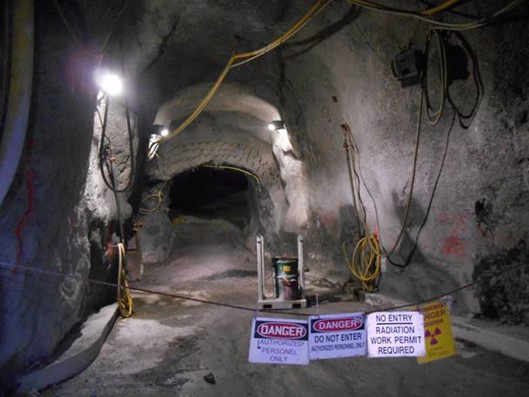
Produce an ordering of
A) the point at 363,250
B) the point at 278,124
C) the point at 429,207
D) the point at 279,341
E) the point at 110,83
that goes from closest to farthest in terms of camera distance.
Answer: the point at 279,341 → the point at 429,207 → the point at 110,83 → the point at 363,250 → the point at 278,124

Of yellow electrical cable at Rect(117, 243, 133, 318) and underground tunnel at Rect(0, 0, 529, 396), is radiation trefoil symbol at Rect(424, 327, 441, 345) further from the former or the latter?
yellow electrical cable at Rect(117, 243, 133, 318)

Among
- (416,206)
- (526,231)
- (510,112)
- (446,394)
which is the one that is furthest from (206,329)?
(510,112)

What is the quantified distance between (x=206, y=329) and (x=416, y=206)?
3.20m

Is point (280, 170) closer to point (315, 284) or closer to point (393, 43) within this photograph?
point (315, 284)

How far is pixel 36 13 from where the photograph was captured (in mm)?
3291

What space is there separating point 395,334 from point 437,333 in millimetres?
310

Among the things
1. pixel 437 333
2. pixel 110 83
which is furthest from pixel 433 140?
pixel 110 83

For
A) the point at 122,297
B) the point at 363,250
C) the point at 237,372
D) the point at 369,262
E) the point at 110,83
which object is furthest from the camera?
the point at 363,250

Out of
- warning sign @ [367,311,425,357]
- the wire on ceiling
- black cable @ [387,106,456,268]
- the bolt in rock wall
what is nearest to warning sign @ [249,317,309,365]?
warning sign @ [367,311,425,357]

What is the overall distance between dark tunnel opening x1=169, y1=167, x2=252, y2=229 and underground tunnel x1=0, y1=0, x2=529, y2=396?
986cm

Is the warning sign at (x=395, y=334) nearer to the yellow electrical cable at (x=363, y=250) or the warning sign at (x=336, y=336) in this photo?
the warning sign at (x=336, y=336)

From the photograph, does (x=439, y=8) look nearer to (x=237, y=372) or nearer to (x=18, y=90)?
(x=18, y=90)

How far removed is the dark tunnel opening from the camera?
61.4ft

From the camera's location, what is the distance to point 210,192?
824 inches
